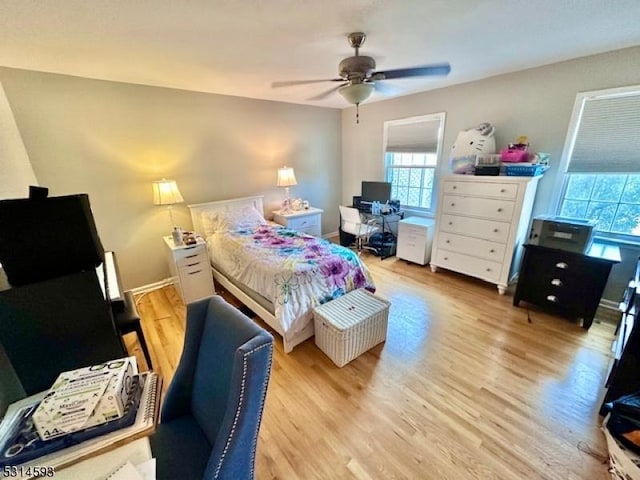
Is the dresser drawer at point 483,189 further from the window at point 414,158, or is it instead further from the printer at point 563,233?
the window at point 414,158

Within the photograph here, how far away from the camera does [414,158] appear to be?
411 centimetres

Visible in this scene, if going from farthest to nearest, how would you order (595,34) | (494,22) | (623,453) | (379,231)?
(379,231), (595,34), (494,22), (623,453)

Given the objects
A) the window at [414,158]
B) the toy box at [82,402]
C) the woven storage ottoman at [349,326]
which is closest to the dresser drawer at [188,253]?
the woven storage ottoman at [349,326]

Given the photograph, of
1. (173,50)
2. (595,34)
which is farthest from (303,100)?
(595,34)

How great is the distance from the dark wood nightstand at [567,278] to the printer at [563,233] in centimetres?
6

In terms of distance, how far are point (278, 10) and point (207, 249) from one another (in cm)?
234

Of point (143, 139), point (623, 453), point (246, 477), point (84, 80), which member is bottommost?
point (623, 453)

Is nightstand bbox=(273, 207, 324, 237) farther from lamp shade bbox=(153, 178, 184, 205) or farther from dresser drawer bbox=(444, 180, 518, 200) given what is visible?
dresser drawer bbox=(444, 180, 518, 200)

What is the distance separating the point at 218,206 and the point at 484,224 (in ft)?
11.0

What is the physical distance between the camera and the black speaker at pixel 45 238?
1.02m

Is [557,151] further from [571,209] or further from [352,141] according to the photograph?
[352,141]

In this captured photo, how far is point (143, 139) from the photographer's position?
9.75 ft

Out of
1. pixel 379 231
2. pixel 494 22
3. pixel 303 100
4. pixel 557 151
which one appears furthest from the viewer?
pixel 379 231

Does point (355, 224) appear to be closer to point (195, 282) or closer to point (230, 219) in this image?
point (230, 219)
